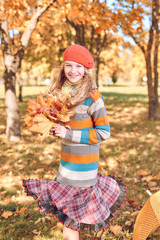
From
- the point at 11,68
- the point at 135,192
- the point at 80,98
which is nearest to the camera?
the point at 80,98

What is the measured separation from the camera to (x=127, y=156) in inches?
193

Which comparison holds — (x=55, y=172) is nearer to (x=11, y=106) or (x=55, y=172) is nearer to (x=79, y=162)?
(x=79, y=162)

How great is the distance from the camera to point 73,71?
6.15ft

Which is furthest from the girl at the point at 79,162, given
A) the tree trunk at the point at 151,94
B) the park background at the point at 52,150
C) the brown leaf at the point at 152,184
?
the tree trunk at the point at 151,94

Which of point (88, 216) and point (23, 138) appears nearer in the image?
point (88, 216)

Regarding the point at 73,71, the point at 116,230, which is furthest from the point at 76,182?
the point at 116,230

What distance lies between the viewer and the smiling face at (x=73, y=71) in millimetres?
1884

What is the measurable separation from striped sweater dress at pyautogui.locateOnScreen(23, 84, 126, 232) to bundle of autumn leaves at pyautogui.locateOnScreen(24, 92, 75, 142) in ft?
0.51

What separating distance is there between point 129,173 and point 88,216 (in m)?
2.35

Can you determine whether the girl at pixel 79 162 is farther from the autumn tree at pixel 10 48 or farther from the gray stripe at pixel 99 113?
the autumn tree at pixel 10 48

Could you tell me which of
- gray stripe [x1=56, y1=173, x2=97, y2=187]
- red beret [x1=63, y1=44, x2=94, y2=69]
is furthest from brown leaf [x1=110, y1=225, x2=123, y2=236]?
red beret [x1=63, y1=44, x2=94, y2=69]

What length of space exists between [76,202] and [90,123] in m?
0.66

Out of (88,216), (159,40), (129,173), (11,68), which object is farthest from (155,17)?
(88,216)

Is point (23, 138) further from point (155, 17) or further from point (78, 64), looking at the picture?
point (155, 17)
